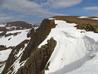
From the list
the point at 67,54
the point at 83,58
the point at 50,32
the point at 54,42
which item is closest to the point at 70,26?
the point at 50,32

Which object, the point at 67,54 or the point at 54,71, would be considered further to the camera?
the point at 67,54

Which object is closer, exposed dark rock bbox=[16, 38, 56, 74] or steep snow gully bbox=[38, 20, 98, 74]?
steep snow gully bbox=[38, 20, 98, 74]

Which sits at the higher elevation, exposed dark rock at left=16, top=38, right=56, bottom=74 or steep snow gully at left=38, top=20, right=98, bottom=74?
steep snow gully at left=38, top=20, right=98, bottom=74

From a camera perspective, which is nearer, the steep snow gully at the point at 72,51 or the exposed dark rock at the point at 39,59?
the steep snow gully at the point at 72,51

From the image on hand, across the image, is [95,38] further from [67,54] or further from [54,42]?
[54,42]

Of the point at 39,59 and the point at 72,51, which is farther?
the point at 39,59

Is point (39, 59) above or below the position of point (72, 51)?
below

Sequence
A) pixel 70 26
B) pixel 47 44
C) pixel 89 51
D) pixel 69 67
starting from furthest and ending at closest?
pixel 70 26 < pixel 47 44 < pixel 89 51 < pixel 69 67

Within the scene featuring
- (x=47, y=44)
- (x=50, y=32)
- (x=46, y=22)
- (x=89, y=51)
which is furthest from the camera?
(x=46, y=22)
